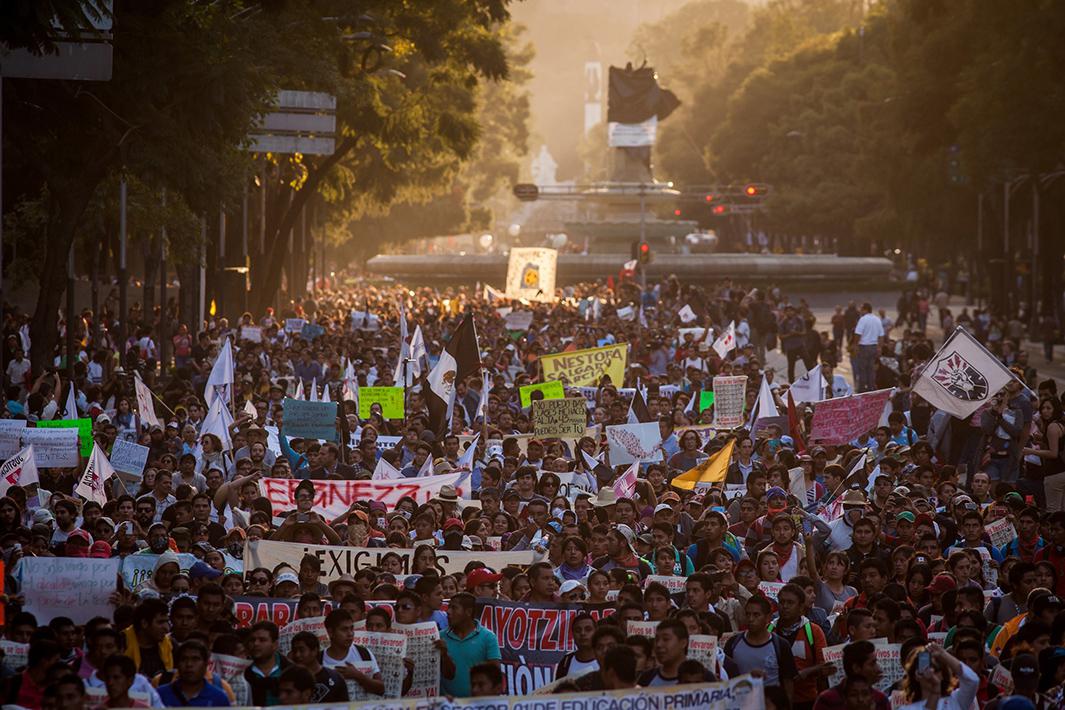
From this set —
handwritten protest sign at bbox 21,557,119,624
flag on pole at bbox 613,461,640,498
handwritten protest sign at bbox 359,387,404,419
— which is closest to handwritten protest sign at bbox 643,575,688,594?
handwritten protest sign at bbox 21,557,119,624

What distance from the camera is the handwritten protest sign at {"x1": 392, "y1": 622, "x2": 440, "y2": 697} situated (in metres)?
10.2

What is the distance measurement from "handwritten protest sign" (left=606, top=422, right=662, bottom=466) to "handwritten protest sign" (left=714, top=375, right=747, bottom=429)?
2.50m

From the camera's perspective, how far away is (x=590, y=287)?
56438mm

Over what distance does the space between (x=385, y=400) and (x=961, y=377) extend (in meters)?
6.66

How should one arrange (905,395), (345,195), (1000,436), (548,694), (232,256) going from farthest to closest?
1. (345,195)
2. (232,256)
3. (905,395)
4. (1000,436)
5. (548,694)

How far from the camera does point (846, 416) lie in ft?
64.1

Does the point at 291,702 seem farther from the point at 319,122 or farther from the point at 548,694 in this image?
the point at 319,122

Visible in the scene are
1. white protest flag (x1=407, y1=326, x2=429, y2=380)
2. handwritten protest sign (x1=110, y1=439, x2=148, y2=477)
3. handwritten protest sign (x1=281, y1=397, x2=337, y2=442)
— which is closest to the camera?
handwritten protest sign (x1=110, y1=439, x2=148, y2=477)

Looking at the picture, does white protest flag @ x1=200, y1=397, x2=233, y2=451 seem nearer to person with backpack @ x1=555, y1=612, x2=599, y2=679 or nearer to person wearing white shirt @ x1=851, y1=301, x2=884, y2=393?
person with backpack @ x1=555, y1=612, x2=599, y2=679

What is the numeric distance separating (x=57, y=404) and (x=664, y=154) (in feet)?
327

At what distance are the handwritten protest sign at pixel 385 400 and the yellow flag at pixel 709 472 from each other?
5465mm

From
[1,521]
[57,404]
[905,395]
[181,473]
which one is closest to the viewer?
[1,521]

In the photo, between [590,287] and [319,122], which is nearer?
[319,122]

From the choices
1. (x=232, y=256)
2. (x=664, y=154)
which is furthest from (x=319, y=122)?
(x=664, y=154)
